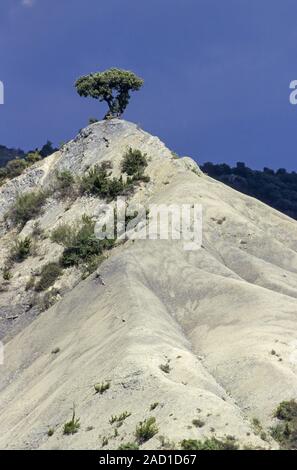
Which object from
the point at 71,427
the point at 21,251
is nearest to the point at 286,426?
the point at 71,427

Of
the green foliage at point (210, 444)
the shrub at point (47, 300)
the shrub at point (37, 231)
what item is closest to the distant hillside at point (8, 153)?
the shrub at point (37, 231)

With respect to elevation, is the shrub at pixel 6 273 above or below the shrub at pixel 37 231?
below

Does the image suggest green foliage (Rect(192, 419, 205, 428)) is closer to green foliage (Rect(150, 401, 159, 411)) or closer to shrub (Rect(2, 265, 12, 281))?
green foliage (Rect(150, 401, 159, 411))

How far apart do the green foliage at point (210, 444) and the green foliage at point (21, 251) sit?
39.4 m

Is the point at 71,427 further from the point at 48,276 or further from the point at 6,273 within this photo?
the point at 6,273

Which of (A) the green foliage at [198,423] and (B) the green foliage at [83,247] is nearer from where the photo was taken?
(A) the green foliage at [198,423]

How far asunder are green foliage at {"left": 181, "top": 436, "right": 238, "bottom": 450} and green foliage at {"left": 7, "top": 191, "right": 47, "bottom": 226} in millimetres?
45550

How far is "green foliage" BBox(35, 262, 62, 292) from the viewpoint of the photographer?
200 ft

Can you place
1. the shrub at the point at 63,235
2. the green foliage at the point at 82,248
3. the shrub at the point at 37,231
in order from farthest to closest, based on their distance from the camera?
1. the shrub at the point at 37,231
2. the shrub at the point at 63,235
3. the green foliage at the point at 82,248

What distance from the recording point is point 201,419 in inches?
1217

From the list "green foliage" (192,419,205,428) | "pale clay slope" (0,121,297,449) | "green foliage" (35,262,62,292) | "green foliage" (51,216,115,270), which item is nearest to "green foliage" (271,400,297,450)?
"pale clay slope" (0,121,297,449)

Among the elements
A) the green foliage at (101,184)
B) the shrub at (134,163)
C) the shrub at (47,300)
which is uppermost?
the shrub at (134,163)

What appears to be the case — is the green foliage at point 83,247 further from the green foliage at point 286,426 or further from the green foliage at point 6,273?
the green foliage at point 286,426

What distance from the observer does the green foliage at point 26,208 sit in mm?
72812
